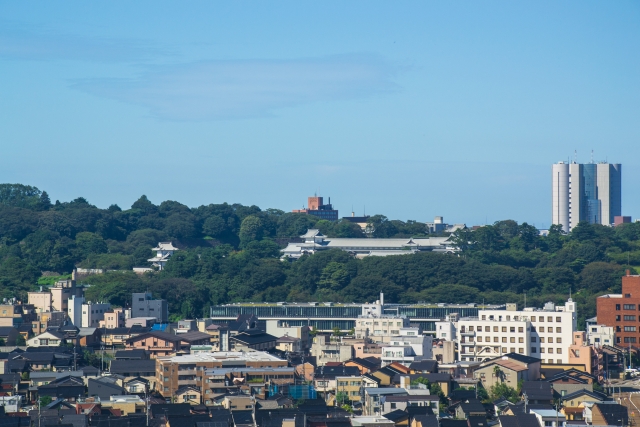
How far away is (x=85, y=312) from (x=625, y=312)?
15.2 m

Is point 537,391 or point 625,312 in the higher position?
point 625,312

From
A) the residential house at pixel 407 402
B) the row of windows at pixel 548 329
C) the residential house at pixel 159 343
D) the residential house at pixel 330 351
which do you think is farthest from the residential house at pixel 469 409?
the residential house at pixel 159 343

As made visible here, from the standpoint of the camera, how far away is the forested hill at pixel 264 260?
1586 inches

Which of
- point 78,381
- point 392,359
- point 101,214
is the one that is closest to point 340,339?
point 392,359

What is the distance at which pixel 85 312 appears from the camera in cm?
3594

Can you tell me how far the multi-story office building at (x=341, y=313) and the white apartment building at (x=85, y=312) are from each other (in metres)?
3.32

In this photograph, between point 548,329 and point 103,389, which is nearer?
point 103,389

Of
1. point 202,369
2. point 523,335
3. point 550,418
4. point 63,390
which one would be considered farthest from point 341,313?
point 550,418

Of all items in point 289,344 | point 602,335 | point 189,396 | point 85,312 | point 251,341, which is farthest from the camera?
point 85,312

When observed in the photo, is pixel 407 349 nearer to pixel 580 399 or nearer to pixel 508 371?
pixel 508 371

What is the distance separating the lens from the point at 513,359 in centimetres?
2534

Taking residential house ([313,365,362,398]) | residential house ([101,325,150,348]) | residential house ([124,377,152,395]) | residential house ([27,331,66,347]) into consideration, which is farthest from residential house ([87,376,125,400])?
residential house ([101,325,150,348])

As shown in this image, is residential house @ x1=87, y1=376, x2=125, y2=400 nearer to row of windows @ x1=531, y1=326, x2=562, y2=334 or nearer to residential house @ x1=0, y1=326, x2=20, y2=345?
residential house @ x1=0, y1=326, x2=20, y2=345

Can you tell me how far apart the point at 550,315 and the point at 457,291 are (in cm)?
972
